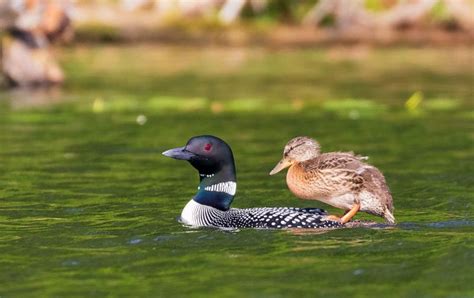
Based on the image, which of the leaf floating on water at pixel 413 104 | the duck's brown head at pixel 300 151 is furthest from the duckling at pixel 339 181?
the leaf floating on water at pixel 413 104

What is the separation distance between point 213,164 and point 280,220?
96 centimetres

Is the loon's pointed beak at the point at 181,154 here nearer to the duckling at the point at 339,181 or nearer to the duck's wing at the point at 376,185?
the duckling at the point at 339,181

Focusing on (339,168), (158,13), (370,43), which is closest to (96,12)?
(158,13)

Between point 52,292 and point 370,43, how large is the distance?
118 ft

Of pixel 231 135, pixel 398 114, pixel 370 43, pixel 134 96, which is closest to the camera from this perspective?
pixel 231 135

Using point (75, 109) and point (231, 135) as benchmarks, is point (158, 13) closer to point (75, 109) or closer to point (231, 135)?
point (75, 109)

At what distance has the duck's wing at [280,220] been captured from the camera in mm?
12133

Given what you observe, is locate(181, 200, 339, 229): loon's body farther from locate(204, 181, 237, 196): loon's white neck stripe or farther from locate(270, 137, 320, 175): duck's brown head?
locate(270, 137, 320, 175): duck's brown head

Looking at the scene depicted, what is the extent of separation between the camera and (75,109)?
82.4 ft

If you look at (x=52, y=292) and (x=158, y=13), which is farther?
(x=158, y=13)

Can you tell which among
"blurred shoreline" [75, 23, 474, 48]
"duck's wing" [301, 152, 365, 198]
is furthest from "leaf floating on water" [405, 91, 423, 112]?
"blurred shoreline" [75, 23, 474, 48]

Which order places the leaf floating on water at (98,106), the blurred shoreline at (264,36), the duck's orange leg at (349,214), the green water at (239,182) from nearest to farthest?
1. the green water at (239,182)
2. the duck's orange leg at (349,214)
3. the leaf floating on water at (98,106)
4. the blurred shoreline at (264,36)

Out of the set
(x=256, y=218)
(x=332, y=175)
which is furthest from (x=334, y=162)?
(x=256, y=218)

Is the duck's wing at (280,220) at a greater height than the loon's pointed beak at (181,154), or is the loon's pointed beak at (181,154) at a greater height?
the loon's pointed beak at (181,154)
